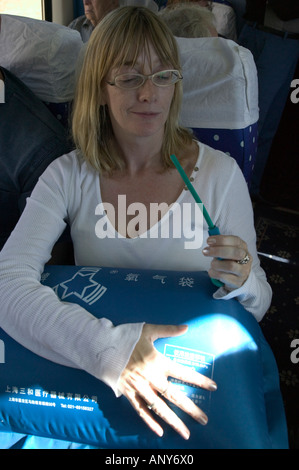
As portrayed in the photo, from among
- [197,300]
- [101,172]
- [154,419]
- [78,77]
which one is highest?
[78,77]

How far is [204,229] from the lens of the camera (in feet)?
3.69

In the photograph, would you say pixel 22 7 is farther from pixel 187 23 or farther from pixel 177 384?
pixel 177 384

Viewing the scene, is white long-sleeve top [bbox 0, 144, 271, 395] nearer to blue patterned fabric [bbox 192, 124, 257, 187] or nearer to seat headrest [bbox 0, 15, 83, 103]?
blue patterned fabric [bbox 192, 124, 257, 187]

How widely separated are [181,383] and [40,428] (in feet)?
1.01

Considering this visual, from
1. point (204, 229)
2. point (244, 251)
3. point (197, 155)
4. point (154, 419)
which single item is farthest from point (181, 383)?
point (197, 155)

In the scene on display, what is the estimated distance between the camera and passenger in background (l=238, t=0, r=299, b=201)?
7.08 feet

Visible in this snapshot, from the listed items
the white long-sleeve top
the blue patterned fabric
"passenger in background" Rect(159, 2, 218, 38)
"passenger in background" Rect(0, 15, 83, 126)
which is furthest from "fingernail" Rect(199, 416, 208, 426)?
"passenger in background" Rect(159, 2, 218, 38)

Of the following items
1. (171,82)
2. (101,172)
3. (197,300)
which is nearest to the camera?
(197,300)

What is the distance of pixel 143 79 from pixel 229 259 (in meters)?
0.49

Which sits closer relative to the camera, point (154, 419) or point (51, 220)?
point (154, 419)

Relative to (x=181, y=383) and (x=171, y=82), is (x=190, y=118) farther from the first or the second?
(x=181, y=383)

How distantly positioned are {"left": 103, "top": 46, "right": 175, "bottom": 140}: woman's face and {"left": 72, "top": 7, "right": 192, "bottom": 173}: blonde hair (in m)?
0.02

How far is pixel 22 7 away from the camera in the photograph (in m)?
2.72

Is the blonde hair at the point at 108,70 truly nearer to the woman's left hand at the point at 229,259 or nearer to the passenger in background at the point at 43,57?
the passenger in background at the point at 43,57
